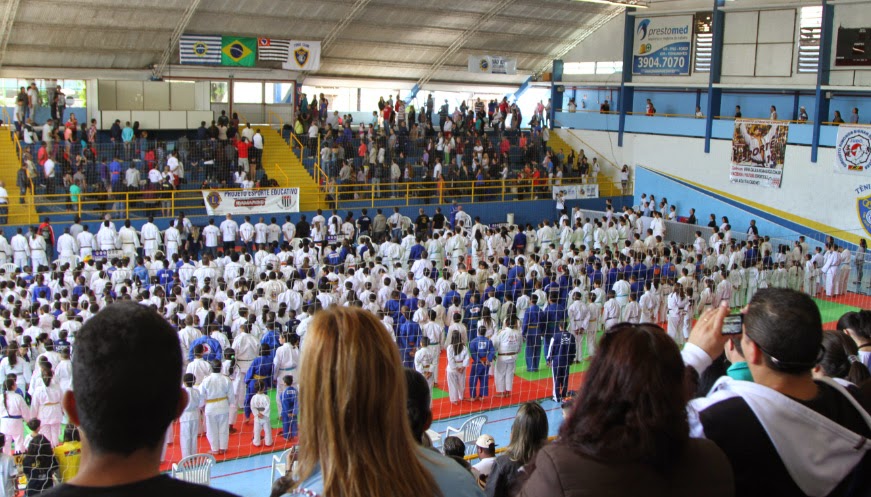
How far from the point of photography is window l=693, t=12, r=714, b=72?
82.5 ft

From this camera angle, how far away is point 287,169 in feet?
78.1

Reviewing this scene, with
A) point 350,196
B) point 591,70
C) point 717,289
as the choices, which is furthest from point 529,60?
point 717,289

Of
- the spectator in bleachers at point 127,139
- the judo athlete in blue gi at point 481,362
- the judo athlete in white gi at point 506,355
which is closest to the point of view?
the judo athlete in blue gi at point 481,362

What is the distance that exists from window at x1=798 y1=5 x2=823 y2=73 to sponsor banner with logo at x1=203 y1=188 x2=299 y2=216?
46.3 feet

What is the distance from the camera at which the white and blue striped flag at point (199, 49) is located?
23031 mm

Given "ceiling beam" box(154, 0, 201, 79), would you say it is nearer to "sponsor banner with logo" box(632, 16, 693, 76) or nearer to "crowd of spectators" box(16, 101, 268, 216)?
"crowd of spectators" box(16, 101, 268, 216)

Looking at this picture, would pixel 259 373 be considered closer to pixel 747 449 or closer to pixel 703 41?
pixel 747 449

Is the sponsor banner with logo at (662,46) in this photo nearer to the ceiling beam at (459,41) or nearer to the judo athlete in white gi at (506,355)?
the ceiling beam at (459,41)

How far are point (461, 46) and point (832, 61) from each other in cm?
1151

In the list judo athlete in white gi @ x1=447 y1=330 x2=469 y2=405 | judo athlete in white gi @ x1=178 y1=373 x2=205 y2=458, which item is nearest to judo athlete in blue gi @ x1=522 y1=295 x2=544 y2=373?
judo athlete in white gi @ x1=447 y1=330 x2=469 y2=405

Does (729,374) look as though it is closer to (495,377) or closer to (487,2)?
(495,377)

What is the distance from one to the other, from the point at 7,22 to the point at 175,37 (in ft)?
14.4

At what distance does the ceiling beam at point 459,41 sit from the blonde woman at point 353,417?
24.6 meters

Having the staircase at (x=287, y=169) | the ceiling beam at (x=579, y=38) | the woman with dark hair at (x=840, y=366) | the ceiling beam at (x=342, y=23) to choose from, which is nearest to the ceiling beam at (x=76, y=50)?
the staircase at (x=287, y=169)
